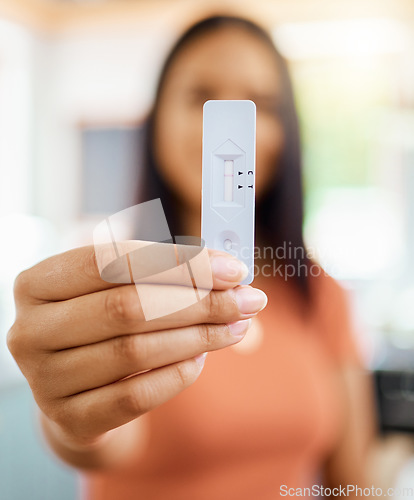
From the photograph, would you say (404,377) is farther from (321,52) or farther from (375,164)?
(321,52)

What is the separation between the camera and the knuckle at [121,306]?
0.78ft

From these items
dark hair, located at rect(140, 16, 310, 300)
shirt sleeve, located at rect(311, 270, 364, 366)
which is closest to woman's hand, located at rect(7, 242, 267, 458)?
dark hair, located at rect(140, 16, 310, 300)

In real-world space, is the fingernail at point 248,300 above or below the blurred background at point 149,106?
below

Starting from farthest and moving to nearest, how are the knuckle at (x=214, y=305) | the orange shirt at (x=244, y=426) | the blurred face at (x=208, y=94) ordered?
the orange shirt at (x=244, y=426) → the blurred face at (x=208, y=94) → the knuckle at (x=214, y=305)

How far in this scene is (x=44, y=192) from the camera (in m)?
0.46

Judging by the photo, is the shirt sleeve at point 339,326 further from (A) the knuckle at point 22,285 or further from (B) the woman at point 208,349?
(A) the knuckle at point 22,285

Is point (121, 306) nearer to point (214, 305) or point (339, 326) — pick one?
point (214, 305)

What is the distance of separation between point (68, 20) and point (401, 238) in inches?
15.3

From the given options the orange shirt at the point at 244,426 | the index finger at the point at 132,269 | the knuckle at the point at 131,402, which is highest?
the index finger at the point at 132,269

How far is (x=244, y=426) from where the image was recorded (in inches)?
19.3

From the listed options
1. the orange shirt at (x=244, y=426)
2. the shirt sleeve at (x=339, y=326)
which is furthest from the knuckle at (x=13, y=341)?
the shirt sleeve at (x=339, y=326)

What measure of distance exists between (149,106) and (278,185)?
0.53ft

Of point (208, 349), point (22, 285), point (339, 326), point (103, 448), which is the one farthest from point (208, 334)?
point (339, 326)

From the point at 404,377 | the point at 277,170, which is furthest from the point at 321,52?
the point at 404,377
